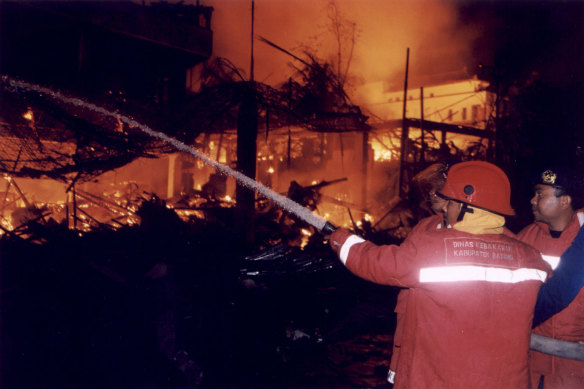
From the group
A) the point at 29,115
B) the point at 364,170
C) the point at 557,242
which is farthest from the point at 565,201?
the point at 364,170

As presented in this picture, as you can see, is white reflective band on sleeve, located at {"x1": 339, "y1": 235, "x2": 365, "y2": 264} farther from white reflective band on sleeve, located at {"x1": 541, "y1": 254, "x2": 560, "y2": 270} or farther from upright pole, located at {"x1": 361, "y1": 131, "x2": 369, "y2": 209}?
upright pole, located at {"x1": 361, "y1": 131, "x2": 369, "y2": 209}

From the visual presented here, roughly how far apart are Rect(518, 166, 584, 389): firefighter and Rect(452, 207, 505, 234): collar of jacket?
0.73m

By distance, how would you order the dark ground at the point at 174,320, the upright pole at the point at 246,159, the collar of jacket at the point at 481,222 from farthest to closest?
1. the upright pole at the point at 246,159
2. the dark ground at the point at 174,320
3. the collar of jacket at the point at 481,222

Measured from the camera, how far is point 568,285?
2.61 metres

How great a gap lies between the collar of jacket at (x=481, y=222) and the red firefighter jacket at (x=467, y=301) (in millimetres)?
44

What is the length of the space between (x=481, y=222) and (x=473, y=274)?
345 mm

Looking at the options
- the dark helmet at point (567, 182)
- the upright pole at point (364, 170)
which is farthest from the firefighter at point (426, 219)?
the upright pole at point (364, 170)

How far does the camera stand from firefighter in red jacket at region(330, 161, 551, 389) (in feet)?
7.31

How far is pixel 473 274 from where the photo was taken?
220cm

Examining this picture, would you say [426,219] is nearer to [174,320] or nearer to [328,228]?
[328,228]

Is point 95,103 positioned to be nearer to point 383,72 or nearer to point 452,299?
point 452,299

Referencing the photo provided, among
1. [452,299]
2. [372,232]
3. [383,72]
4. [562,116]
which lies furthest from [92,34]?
[383,72]

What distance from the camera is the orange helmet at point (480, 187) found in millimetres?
2363

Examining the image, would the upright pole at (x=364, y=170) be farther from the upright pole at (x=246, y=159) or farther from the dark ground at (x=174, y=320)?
the dark ground at (x=174, y=320)
